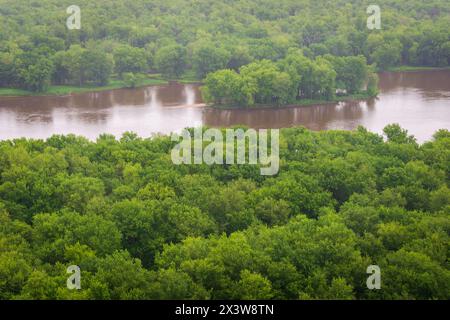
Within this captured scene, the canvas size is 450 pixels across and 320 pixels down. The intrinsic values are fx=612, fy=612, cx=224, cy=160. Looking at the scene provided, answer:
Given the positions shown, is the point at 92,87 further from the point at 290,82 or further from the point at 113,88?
the point at 290,82

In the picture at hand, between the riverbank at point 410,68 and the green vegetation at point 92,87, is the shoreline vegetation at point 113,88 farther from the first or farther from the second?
the riverbank at point 410,68

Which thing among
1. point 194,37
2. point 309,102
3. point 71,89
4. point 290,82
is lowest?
point 309,102

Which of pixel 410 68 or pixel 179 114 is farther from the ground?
pixel 410 68

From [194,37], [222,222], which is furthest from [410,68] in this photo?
[222,222]

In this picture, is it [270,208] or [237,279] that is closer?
[237,279]

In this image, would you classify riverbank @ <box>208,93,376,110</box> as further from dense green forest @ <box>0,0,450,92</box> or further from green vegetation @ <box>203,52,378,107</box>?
dense green forest @ <box>0,0,450,92</box>

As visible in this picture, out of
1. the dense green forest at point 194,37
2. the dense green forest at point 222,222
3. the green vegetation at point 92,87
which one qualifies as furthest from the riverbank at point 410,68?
the dense green forest at point 222,222

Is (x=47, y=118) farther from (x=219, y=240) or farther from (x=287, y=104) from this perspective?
(x=219, y=240)
